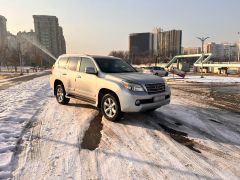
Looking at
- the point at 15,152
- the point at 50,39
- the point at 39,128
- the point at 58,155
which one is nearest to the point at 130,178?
the point at 58,155

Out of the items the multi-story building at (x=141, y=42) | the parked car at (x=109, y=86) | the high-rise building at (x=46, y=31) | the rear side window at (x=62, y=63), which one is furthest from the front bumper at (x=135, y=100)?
the multi-story building at (x=141, y=42)

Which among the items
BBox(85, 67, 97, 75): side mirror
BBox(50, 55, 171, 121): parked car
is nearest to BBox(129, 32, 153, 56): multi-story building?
BBox(50, 55, 171, 121): parked car

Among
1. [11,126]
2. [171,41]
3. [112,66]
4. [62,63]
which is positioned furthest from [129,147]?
[171,41]

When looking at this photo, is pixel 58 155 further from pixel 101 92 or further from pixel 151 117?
pixel 151 117

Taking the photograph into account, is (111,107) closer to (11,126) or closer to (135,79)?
(135,79)

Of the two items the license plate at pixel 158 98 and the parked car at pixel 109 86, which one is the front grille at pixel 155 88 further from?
the license plate at pixel 158 98

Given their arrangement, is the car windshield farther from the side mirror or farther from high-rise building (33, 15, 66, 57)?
high-rise building (33, 15, 66, 57)

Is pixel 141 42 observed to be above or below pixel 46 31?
below

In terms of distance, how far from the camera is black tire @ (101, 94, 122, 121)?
682cm

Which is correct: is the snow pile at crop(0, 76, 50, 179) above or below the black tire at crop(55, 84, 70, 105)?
below

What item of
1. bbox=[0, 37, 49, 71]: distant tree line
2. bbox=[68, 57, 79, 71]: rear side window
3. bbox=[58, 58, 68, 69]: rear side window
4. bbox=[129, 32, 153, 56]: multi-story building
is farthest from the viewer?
bbox=[129, 32, 153, 56]: multi-story building

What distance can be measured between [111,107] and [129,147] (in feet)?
7.09

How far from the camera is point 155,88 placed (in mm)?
6977

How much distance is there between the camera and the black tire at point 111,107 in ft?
22.4
